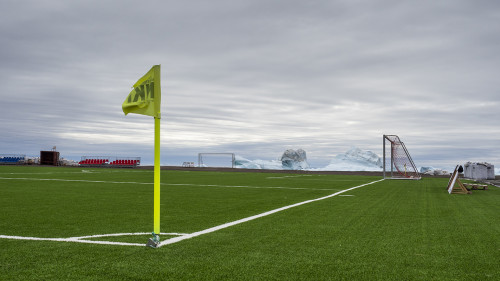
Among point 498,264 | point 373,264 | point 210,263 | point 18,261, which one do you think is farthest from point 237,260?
point 498,264

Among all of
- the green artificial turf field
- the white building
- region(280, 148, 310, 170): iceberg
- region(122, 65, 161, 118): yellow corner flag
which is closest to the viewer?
the green artificial turf field

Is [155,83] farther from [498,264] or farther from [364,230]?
[498,264]

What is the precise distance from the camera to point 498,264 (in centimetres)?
439

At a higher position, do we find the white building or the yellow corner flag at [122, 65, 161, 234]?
the yellow corner flag at [122, 65, 161, 234]

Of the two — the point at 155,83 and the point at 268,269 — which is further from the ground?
the point at 155,83

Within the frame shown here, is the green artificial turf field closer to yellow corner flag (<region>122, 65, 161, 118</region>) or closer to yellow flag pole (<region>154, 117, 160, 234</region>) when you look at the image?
yellow flag pole (<region>154, 117, 160, 234</region>)

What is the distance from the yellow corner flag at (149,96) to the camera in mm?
5211

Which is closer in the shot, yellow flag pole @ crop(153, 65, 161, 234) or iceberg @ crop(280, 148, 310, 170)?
yellow flag pole @ crop(153, 65, 161, 234)

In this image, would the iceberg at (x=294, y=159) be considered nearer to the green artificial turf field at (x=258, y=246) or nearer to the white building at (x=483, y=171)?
the white building at (x=483, y=171)

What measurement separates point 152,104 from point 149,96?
→ 107 mm

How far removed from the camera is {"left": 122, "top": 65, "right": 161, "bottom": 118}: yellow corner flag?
5.21 m

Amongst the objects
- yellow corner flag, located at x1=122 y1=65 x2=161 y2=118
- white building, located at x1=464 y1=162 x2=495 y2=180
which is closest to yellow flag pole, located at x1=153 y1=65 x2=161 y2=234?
yellow corner flag, located at x1=122 y1=65 x2=161 y2=118

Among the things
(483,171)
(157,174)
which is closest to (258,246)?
(157,174)

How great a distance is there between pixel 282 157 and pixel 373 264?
3046 inches
